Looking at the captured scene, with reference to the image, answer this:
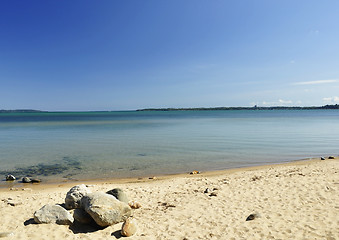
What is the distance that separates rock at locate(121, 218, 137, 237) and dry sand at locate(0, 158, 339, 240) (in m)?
0.15

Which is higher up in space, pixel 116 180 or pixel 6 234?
pixel 6 234

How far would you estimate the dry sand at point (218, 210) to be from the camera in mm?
6195

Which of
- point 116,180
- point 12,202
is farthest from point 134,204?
point 116,180

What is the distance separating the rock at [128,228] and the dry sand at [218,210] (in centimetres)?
15

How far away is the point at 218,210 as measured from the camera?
25.4 feet

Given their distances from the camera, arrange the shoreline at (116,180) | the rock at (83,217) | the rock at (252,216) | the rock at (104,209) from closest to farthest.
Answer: the rock at (104,209) → the rock at (83,217) → the rock at (252,216) → the shoreline at (116,180)

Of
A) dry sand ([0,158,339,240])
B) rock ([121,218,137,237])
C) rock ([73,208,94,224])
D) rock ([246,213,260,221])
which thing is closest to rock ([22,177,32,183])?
dry sand ([0,158,339,240])

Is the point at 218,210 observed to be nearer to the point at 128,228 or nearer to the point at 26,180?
the point at 128,228

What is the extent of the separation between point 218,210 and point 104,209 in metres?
3.75

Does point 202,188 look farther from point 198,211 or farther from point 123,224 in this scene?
point 123,224

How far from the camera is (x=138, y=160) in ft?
57.7

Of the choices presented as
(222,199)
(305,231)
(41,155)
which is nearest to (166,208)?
(222,199)

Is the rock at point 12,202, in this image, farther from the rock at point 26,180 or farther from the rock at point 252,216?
the rock at point 252,216

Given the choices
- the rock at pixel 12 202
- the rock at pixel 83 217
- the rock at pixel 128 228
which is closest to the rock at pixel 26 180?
the rock at pixel 12 202
